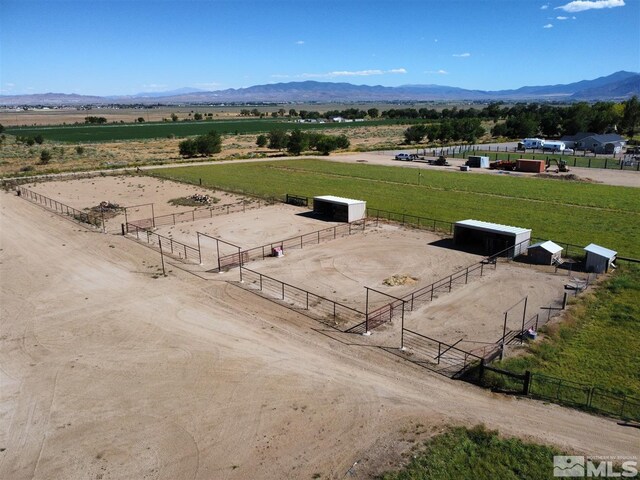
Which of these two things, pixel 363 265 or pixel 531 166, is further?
pixel 531 166

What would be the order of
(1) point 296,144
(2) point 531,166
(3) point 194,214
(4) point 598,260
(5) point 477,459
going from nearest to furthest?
(5) point 477,459 < (4) point 598,260 < (3) point 194,214 < (2) point 531,166 < (1) point 296,144

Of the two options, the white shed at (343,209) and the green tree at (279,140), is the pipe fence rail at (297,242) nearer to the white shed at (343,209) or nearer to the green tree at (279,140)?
the white shed at (343,209)

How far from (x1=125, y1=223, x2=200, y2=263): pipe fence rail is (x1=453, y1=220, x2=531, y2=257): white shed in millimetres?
20415

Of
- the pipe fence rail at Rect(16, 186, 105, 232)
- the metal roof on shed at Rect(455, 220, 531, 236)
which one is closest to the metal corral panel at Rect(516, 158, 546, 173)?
the metal roof on shed at Rect(455, 220, 531, 236)

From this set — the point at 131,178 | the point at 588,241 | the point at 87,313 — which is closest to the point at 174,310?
the point at 87,313

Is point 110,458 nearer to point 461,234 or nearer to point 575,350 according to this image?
point 575,350

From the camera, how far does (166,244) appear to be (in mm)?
38250

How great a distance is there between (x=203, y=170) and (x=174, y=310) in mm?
Result: 56764

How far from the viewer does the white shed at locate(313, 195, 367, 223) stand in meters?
44.7

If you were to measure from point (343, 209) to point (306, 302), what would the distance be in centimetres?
1973

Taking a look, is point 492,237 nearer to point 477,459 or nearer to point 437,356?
point 437,356

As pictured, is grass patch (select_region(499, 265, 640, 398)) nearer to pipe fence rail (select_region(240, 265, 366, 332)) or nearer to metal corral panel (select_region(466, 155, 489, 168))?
pipe fence rail (select_region(240, 265, 366, 332))

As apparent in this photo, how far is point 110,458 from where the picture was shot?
1495cm

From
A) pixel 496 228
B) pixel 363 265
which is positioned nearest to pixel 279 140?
pixel 496 228
